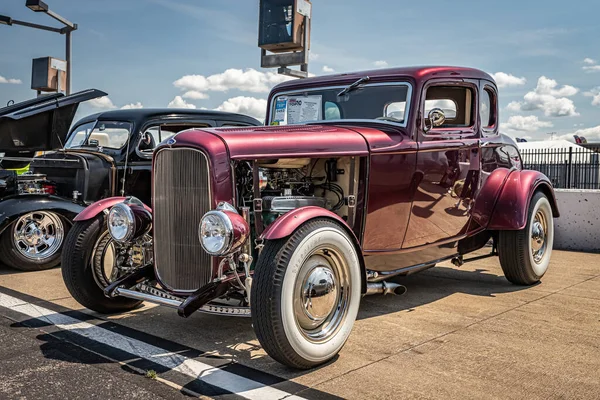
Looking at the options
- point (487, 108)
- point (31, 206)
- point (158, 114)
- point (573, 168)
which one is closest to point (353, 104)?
point (487, 108)

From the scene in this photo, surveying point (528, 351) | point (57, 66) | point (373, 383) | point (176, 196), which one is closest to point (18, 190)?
point (176, 196)

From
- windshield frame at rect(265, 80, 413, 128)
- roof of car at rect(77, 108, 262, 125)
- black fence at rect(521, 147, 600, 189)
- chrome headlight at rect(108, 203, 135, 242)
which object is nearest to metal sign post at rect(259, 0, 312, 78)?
roof of car at rect(77, 108, 262, 125)

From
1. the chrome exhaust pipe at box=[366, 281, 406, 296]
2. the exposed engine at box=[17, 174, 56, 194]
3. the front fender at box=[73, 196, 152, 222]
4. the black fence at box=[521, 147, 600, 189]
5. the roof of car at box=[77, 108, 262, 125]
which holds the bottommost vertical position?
the chrome exhaust pipe at box=[366, 281, 406, 296]

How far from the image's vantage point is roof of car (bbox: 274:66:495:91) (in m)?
4.95

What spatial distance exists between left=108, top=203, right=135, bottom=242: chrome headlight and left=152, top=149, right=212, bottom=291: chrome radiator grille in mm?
175

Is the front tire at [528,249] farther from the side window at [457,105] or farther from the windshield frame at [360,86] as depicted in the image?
the windshield frame at [360,86]

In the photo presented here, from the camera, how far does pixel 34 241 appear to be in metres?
6.77

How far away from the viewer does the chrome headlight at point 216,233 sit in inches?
135

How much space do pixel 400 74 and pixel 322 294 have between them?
2219 mm

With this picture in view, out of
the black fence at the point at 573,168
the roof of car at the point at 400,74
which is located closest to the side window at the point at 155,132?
the roof of car at the point at 400,74

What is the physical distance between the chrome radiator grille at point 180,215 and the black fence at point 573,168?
8954 millimetres

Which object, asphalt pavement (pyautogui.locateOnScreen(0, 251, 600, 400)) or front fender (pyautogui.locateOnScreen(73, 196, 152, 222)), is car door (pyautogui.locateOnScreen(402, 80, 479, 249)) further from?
front fender (pyautogui.locateOnScreen(73, 196, 152, 222))

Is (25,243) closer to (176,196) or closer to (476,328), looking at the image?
(176,196)

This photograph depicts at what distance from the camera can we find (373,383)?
10.5 ft
